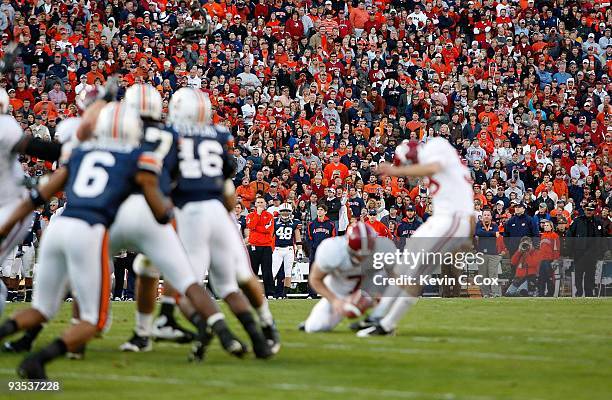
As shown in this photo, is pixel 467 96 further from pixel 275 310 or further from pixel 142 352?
pixel 142 352

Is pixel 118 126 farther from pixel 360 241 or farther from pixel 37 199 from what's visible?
pixel 360 241

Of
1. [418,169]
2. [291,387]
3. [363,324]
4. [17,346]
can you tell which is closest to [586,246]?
[363,324]

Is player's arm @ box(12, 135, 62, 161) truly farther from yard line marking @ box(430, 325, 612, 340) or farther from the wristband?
yard line marking @ box(430, 325, 612, 340)

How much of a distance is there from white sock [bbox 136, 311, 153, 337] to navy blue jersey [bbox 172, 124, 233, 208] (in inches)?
39.2

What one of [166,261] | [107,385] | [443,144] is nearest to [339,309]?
[443,144]

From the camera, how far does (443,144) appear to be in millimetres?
10523

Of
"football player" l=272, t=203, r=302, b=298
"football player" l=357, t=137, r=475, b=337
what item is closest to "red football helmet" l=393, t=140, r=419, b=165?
"football player" l=357, t=137, r=475, b=337

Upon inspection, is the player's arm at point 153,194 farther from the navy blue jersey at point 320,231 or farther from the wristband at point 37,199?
the navy blue jersey at point 320,231

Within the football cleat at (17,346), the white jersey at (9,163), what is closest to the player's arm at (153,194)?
the football cleat at (17,346)

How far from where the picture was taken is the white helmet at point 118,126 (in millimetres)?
7879

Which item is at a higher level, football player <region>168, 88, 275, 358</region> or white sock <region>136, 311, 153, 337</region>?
football player <region>168, 88, 275, 358</region>

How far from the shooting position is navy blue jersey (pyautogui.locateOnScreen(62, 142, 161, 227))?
760 centimetres

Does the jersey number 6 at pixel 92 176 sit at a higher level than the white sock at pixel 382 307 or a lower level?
higher

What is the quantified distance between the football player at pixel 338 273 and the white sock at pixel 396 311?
37cm
